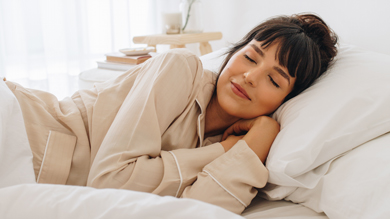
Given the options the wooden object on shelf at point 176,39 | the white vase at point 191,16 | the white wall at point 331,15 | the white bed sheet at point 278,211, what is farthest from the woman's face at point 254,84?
the white vase at point 191,16

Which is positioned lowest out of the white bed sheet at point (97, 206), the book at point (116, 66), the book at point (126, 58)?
the book at point (116, 66)

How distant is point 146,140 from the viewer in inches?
33.9

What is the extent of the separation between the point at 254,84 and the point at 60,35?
78.7 inches

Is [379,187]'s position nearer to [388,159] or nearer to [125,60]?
[388,159]

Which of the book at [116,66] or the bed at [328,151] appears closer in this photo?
the bed at [328,151]

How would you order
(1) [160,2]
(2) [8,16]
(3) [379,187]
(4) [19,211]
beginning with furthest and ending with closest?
(1) [160,2] → (2) [8,16] → (3) [379,187] → (4) [19,211]

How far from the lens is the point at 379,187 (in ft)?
2.24

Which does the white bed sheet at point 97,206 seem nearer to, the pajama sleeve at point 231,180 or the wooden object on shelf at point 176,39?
the pajama sleeve at point 231,180

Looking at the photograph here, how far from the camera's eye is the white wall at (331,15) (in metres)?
1.52

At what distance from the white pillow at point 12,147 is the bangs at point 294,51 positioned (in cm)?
72

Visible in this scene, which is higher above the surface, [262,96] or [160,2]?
[160,2]

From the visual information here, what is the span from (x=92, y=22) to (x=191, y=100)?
2.00 metres

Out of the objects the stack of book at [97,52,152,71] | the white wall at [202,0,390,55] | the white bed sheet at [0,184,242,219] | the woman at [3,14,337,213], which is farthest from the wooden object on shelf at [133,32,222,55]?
the white bed sheet at [0,184,242,219]

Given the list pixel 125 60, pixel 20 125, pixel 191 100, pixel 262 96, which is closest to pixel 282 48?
pixel 262 96
